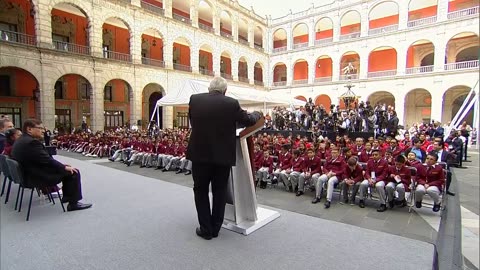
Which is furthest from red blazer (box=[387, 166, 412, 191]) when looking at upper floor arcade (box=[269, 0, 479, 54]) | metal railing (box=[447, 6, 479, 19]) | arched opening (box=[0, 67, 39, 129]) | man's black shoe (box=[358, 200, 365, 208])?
metal railing (box=[447, 6, 479, 19])

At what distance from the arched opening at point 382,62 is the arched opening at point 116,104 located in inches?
991

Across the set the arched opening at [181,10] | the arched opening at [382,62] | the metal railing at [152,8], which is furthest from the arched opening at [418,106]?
the metal railing at [152,8]

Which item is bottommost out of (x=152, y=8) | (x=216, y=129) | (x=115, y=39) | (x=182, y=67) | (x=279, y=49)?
(x=216, y=129)

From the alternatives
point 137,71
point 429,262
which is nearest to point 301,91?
point 137,71

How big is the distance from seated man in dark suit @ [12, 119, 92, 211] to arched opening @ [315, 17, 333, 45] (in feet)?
104

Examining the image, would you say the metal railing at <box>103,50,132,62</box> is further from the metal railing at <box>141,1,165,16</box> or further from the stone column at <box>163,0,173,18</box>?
the stone column at <box>163,0,173,18</box>

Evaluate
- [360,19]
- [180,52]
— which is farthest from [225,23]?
[360,19]

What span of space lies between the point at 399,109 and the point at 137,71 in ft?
80.7

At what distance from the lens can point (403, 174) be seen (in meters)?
4.74

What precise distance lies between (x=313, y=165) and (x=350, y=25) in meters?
31.5

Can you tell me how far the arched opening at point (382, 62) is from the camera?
28188 mm

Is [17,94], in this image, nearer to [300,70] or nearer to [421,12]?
[300,70]

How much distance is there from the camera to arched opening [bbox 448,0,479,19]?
22144 millimetres

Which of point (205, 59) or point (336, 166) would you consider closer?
point (336, 166)
